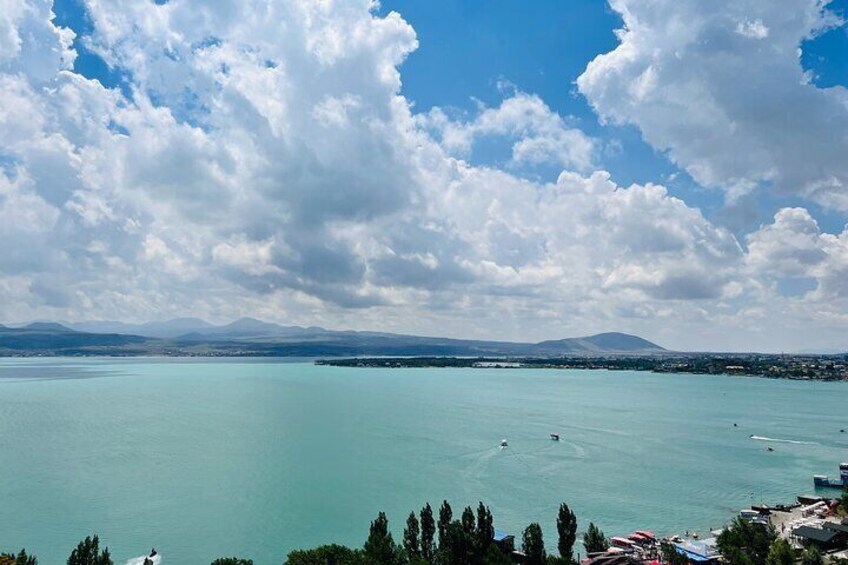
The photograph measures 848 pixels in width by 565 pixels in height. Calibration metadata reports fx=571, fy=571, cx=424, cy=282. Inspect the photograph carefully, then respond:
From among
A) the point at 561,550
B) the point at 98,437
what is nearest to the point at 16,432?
the point at 98,437

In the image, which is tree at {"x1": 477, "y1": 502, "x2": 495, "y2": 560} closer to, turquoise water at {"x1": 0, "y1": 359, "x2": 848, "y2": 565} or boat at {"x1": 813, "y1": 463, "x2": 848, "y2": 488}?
turquoise water at {"x1": 0, "y1": 359, "x2": 848, "y2": 565}

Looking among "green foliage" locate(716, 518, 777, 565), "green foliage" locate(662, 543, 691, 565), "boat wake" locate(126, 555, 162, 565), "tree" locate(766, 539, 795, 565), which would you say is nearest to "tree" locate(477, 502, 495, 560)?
"green foliage" locate(662, 543, 691, 565)

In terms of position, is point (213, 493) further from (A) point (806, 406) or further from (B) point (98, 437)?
(A) point (806, 406)

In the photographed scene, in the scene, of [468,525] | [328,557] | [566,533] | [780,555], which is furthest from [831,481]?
[328,557]

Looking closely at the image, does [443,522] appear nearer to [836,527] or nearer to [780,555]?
[780,555]

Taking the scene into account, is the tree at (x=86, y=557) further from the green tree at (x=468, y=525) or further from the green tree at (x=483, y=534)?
the green tree at (x=483, y=534)

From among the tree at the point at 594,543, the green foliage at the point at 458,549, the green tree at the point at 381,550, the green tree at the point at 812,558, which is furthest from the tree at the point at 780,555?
the green tree at the point at 381,550
